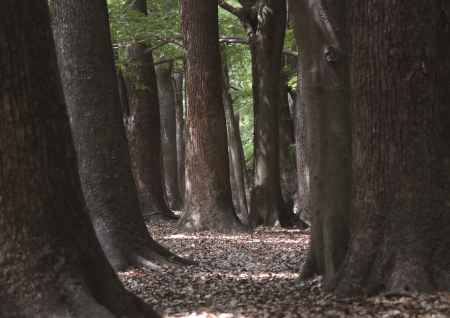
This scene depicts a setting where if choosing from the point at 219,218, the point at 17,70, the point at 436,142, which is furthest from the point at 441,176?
the point at 219,218

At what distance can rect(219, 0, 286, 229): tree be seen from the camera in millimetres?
17359

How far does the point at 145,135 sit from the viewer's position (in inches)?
779

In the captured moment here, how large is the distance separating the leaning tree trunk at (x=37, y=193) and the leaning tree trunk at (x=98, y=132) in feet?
14.4

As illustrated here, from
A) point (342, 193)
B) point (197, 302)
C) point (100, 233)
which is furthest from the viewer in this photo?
point (100, 233)

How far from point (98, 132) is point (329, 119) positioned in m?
3.38

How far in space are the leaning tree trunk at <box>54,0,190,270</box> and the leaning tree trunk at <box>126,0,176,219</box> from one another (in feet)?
30.2

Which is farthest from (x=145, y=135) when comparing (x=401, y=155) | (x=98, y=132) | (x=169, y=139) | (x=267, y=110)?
(x=401, y=155)

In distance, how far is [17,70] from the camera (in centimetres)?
530

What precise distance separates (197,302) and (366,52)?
2989mm

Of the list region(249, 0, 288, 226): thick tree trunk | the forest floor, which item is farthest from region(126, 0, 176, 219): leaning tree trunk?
the forest floor

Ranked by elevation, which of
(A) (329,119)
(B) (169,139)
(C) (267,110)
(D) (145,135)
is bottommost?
(A) (329,119)

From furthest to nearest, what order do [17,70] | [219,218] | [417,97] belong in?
[219,218] → [417,97] → [17,70]

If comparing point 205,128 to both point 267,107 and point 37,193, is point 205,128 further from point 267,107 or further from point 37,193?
point 37,193

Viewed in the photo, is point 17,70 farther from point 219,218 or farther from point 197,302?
point 219,218
